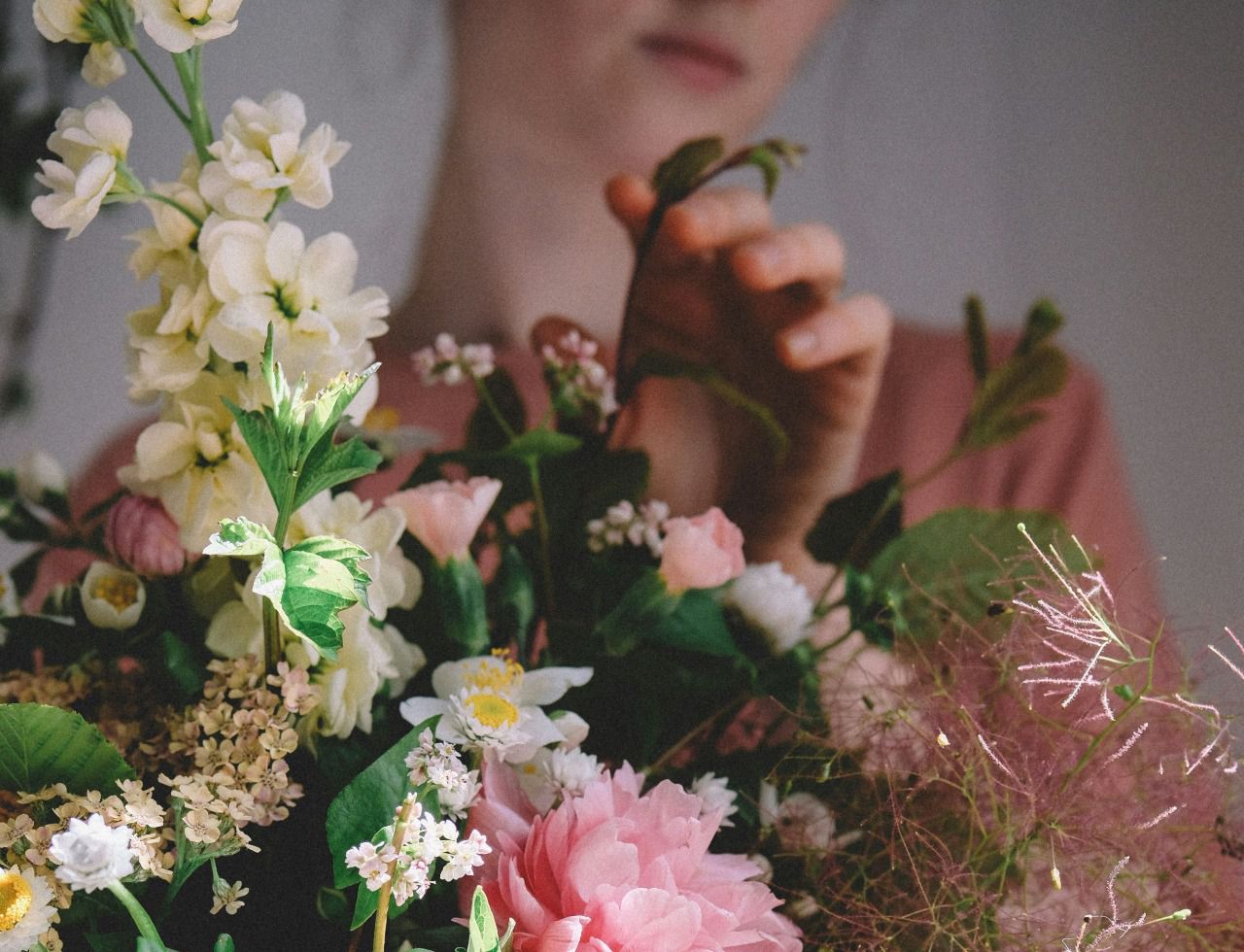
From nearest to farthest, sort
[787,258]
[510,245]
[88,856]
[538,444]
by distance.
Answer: [88,856], [538,444], [787,258], [510,245]

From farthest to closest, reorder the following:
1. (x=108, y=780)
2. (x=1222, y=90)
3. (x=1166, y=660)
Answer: (x=1222, y=90) → (x=1166, y=660) → (x=108, y=780)

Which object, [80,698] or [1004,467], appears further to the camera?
[1004,467]

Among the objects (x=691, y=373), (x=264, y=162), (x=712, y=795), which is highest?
(x=264, y=162)

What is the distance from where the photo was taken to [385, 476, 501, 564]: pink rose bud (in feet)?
1.33

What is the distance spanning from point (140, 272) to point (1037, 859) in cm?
42

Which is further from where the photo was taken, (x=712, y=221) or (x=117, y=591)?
(x=712, y=221)

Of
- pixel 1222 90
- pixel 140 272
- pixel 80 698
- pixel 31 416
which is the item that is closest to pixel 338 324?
pixel 140 272

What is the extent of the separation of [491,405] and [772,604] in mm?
168

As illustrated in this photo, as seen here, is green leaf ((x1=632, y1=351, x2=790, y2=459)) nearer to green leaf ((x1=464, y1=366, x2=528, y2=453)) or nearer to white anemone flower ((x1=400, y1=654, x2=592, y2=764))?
green leaf ((x1=464, y1=366, x2=528, y2=453))

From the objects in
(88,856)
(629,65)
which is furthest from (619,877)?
(629,65)

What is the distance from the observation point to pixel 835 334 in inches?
23.0

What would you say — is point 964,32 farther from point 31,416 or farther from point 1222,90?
point 31,416

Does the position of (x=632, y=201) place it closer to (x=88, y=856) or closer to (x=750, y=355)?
(x=750, y=355)

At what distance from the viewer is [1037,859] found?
42cm
